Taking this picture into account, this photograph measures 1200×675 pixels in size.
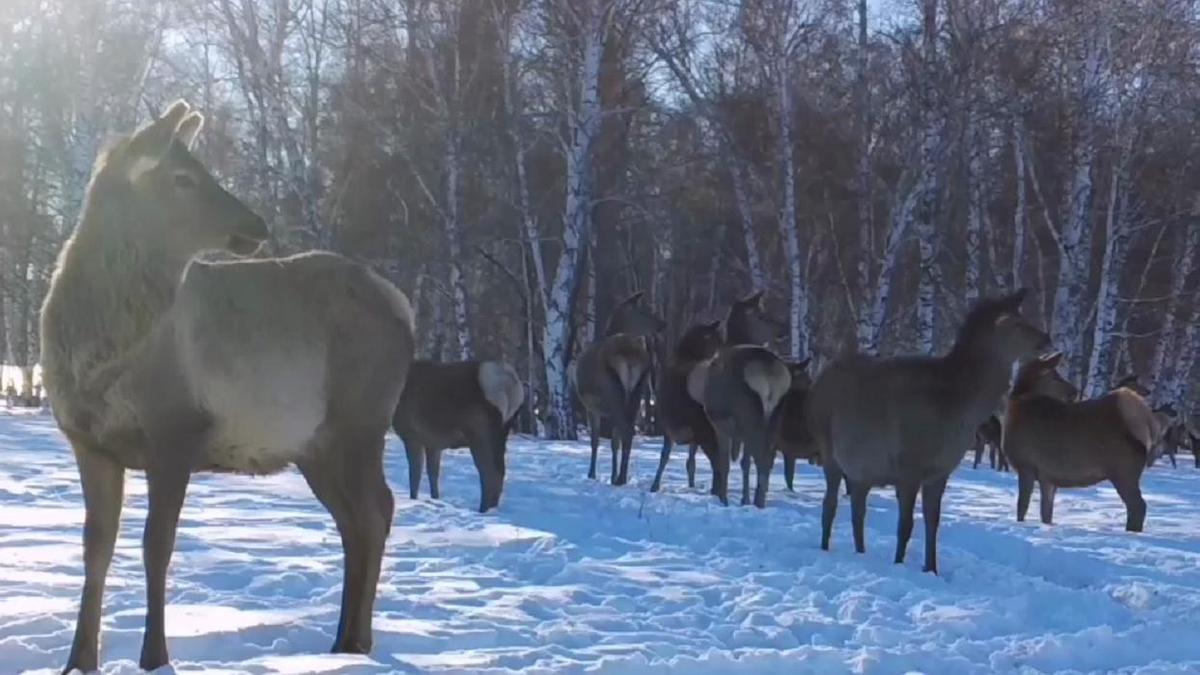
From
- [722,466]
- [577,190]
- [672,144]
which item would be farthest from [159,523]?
[672,144]

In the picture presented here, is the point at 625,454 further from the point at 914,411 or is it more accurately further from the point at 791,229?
the point at 791,229

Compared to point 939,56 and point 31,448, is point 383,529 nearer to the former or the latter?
point 31,448

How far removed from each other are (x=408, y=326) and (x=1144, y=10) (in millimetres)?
21816

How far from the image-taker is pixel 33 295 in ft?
111

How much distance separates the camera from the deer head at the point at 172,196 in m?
5.13

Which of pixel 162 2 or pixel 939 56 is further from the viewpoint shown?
pixel 162 2

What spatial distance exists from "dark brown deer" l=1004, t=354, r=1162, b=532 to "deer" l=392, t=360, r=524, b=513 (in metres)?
4.87

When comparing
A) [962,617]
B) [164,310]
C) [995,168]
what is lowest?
[962,617]

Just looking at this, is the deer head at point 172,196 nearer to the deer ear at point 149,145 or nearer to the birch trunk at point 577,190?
the deer ear at point 149,145

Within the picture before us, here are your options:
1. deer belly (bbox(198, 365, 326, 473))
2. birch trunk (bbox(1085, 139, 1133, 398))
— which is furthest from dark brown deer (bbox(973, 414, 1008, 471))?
deer belly (bbox(198, 365, 326, 473))

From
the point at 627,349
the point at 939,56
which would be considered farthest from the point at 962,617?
the point at 939,56

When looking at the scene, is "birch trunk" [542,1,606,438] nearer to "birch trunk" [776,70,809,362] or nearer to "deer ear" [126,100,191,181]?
"birch trunk" [776,70,809,362]

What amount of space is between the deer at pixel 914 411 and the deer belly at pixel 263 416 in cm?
532

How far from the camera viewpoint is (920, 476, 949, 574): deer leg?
31.0 feet
